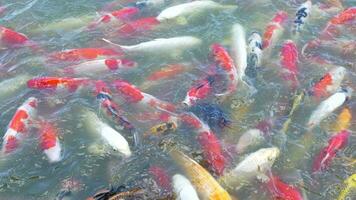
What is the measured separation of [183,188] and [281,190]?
3.98ft

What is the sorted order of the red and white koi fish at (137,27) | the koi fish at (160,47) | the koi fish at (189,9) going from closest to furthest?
the koi fish at (160,47)
the red and white koi fish at (137,27)
the koi fish at (189,9)

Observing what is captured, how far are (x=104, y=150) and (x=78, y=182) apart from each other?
61 cm

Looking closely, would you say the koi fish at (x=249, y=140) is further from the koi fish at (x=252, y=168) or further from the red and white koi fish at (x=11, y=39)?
the red and white koi fish at (x=11, y=39)

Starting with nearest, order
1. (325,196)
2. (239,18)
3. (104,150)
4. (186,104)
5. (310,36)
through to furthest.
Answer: (325,196) → (104,150) → (186,104) → (310,36) → (239,18)

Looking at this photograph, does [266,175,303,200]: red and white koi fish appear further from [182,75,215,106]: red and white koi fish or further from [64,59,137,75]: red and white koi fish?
[64,59,137,75]: red and white koi fish

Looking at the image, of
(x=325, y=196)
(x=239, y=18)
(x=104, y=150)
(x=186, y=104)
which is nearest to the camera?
(x=325, y=196)

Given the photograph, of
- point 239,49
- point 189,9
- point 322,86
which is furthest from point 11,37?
point 322,86

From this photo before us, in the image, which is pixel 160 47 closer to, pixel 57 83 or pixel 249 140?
pixel 57 83

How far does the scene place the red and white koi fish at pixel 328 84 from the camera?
280 inches

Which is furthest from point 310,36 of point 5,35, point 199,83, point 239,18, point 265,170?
point 5,35

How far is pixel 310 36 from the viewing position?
8297 millimetres

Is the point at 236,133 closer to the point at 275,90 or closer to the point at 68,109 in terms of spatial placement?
the point at 275,90

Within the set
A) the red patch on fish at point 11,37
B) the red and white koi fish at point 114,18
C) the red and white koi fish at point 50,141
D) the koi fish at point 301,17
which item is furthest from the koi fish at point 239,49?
the red patch on fish at point 11,37

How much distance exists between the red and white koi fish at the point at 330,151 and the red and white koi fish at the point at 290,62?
120cm
